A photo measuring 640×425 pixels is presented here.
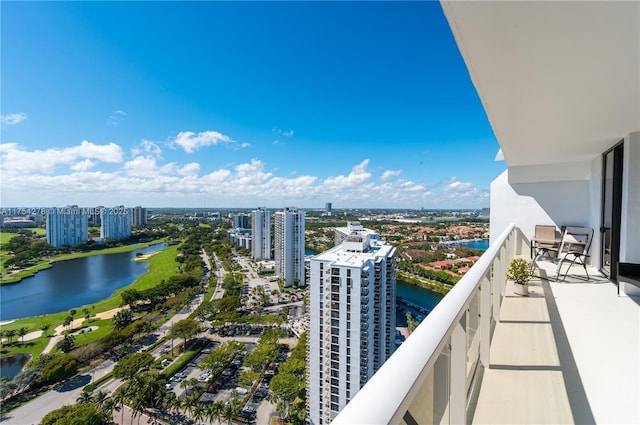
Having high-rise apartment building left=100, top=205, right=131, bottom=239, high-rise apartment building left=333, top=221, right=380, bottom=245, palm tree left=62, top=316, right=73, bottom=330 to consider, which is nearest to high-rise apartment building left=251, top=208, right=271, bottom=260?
high-rise apartment building left=333, top=221, right=380, bottom=245

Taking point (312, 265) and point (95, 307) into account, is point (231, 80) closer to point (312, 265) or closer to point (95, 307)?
point (312, 265)

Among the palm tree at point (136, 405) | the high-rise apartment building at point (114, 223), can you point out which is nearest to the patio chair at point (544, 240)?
the palm tree at point (136, 405)

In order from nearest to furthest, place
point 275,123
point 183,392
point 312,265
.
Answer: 1. point 312,265
2. point 183,392
3. point 275,123

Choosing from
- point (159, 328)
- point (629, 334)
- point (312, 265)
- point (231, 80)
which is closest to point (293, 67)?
point (231, 80)

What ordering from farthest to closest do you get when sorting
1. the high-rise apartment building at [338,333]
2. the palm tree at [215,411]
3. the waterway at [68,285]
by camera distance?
the waterway at [68,285] < the palm tree at [215,411] < the high-rise apartment building at [338,333]

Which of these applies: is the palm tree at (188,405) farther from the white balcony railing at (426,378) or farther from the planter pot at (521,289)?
the white balcony railing at (426,378)

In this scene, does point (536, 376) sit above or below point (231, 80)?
below
